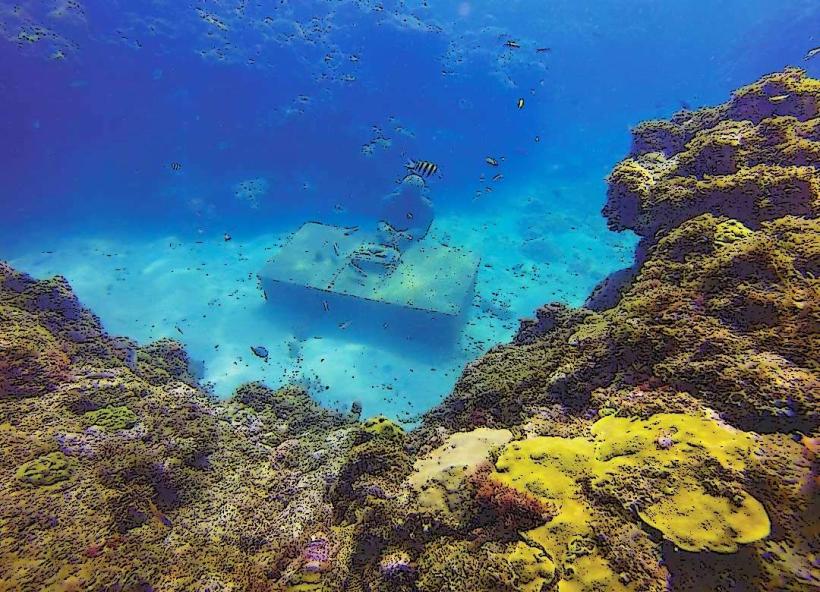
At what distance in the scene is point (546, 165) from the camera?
38719mm

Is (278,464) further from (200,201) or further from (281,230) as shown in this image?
(200,201)

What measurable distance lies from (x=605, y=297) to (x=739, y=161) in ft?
10.4

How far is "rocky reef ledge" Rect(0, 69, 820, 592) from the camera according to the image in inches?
134

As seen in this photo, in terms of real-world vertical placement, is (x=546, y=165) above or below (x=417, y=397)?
above

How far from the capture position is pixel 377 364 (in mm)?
14031

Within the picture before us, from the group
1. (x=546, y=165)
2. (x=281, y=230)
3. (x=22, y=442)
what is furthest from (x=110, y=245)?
(x=546, y=165)

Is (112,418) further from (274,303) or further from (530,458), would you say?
(274,303)

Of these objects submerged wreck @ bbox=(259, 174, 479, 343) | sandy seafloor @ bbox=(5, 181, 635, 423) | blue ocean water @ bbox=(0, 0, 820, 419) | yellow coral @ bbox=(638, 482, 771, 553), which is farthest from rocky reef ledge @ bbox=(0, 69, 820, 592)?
submerged wreck @ bbox=(259, 174, 479, 343)

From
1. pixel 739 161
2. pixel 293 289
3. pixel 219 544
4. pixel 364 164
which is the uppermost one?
pixel 364 164

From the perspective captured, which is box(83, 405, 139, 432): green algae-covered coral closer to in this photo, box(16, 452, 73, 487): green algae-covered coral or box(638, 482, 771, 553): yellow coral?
box(16, 452, 73, 487): green algae-covered coral

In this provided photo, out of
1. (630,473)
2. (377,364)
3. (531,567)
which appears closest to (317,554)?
(531,567)

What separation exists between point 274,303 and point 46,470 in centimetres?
1127

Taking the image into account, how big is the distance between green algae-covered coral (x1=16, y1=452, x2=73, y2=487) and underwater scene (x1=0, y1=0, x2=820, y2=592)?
3 centimetres

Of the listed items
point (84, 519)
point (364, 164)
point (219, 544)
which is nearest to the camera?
point (84, 519)
